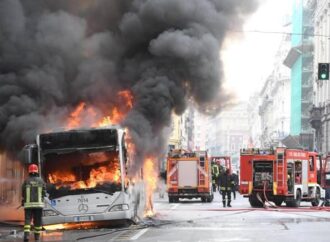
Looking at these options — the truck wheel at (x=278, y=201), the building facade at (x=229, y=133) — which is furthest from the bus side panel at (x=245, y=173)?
the building facade at (x=229, y=133)

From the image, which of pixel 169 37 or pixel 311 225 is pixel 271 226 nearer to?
pixel 311 225

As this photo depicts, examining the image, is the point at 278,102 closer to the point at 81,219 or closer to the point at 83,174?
the point at 83,174

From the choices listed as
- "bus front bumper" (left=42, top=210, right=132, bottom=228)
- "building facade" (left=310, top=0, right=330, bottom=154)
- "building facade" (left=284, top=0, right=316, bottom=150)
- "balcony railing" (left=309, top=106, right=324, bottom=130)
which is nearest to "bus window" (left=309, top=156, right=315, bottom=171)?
"bus front bumper" (left=42, top=210, right=132, bottom=228)

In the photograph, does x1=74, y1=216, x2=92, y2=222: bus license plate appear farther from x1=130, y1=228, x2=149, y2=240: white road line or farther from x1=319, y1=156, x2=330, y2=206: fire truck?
x1=319, y1=156, x2=330, y2=206: fire truck

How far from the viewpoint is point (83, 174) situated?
1430cm

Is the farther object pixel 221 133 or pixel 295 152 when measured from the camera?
pixel 221 133

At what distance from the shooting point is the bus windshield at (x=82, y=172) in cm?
1408

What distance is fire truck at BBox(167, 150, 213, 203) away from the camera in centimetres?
2978

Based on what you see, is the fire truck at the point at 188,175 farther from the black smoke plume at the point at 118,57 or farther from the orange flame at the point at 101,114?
the orange flame at the point at 101,114

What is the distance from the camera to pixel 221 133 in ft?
556

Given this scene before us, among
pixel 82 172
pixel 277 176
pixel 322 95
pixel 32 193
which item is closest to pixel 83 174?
pixel 82 172

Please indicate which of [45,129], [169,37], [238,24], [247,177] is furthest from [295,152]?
[45,129]

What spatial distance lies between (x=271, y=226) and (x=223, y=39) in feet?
21.6

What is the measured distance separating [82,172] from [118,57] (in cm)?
576
